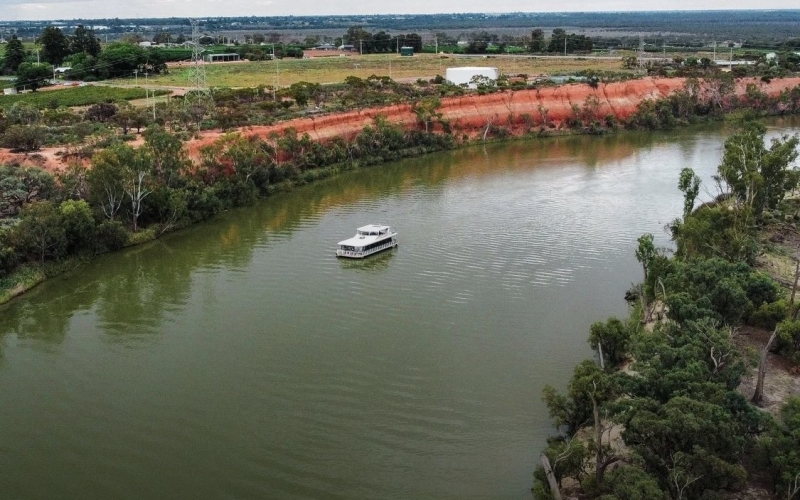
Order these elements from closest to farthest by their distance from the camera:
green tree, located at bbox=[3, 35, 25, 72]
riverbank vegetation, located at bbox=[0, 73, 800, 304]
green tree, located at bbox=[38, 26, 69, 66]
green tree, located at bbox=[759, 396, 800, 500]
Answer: green tree, located at bbox=[759, 396, 800, 500] < riverbank vegetation, located at bbox=[0, 73, 800, 304] < green tree, located at bbox=[3, 35, 25, 72] < green tree, located at bbox=[38, 26, 69, 66]

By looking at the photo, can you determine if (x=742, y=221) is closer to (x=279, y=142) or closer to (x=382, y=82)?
(x=279, y=142)

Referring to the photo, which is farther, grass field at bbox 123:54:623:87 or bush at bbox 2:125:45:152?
grass field at bbox 123:54:623:87

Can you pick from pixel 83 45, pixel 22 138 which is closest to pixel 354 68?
pixel 83 45

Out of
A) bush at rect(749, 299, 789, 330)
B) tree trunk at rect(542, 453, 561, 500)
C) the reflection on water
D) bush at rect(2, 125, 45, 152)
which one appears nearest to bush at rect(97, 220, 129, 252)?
the reflection on water

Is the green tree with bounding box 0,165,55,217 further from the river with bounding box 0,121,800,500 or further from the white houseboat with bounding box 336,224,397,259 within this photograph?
the white houseboat with bounding box 336,224,397,259

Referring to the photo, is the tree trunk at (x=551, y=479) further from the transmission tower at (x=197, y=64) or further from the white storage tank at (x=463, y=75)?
the white storage tank at (x=463, y=75)

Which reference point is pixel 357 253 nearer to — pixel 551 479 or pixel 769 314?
pixel 769 314

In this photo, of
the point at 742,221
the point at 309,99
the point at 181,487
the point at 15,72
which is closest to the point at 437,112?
the point at 309,99
